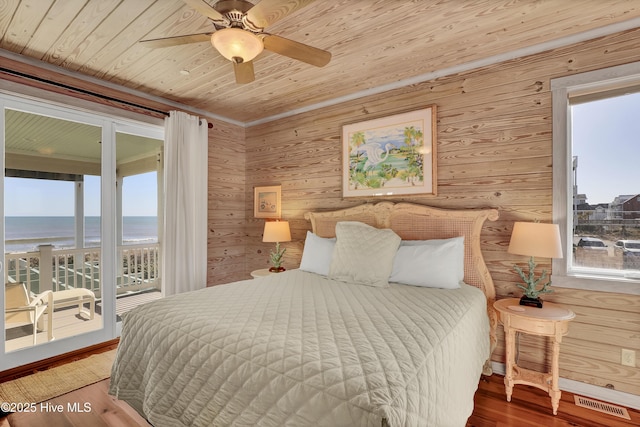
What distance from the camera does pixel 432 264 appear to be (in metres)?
2.37

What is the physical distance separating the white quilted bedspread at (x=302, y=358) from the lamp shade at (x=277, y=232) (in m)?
1.39

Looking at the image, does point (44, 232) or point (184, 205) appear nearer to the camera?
point (44, 232)

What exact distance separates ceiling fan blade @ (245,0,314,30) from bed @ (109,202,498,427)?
152 centimetres

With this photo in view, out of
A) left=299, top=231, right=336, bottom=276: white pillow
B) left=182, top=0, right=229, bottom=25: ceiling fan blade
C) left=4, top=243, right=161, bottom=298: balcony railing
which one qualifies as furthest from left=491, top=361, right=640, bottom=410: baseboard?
left=4, top=243, right=161, bottom=298: balcony railing

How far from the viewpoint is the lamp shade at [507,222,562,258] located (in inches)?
79.4

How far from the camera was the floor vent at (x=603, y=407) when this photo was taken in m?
1.99

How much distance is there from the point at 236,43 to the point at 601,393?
10.6 ft

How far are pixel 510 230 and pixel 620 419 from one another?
132 centimetres

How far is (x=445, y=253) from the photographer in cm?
238

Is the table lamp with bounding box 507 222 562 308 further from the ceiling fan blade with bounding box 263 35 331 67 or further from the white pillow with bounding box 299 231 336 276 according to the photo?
the ceiling fan blade with bounding box 263 35 331 67

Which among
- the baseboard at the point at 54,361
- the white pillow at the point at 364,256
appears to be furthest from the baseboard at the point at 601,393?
the baseboard at the point at 54,361

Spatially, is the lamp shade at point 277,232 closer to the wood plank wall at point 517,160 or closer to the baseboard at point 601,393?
the wood plank wall at point 517,160

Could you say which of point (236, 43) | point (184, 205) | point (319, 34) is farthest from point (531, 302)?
point (184, 205)

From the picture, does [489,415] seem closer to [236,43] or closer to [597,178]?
[597,178]
